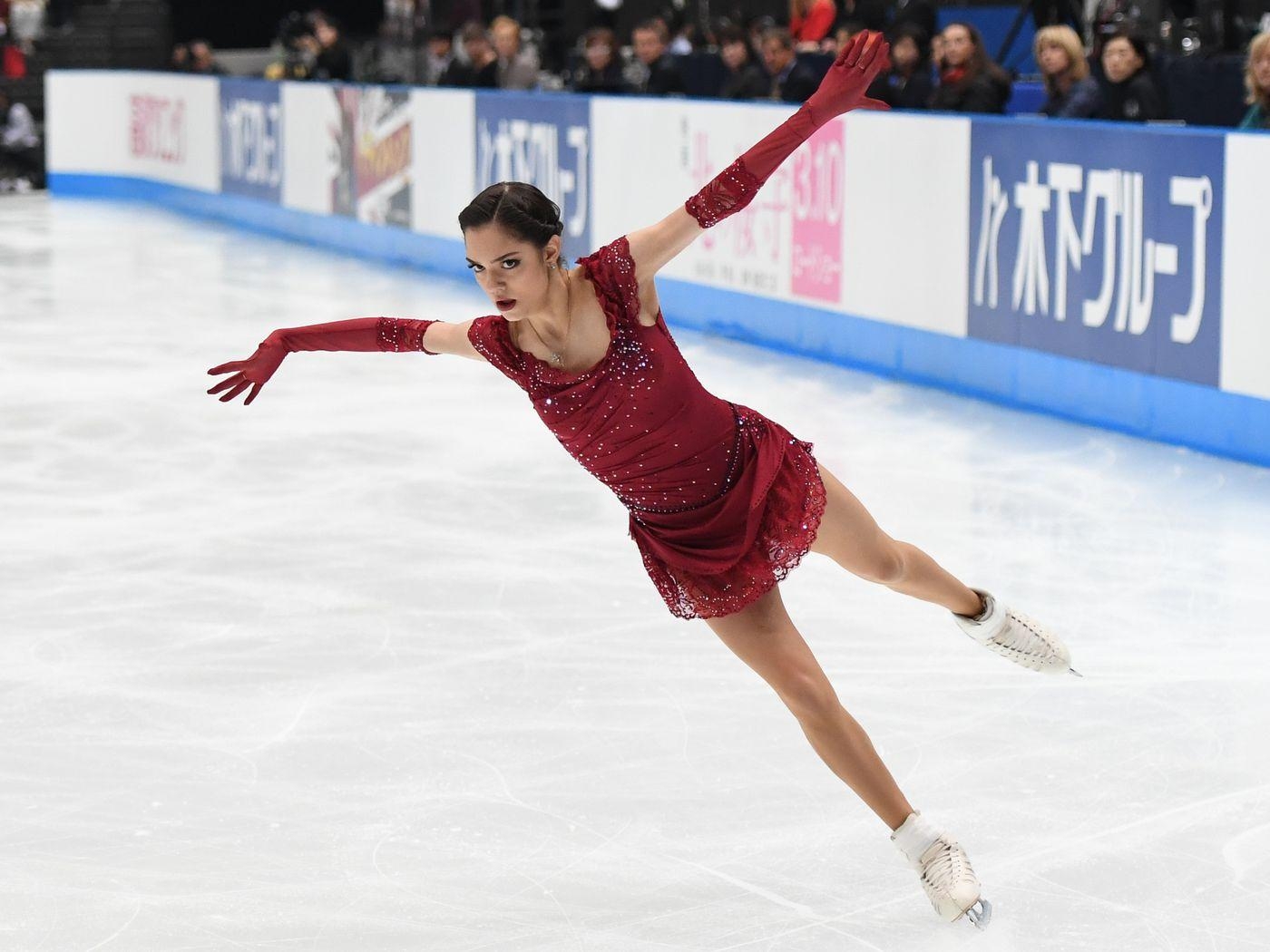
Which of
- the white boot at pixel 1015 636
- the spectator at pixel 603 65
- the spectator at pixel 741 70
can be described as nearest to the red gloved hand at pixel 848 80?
the white boot at pixel 1015 636

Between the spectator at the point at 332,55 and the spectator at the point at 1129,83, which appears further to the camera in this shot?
the spectator at the point at 332,55

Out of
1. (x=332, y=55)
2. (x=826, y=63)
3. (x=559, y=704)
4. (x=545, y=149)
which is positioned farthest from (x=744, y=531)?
(x=332, y=55)

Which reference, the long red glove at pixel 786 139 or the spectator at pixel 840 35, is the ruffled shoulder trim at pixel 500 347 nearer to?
the long red glove at pixel 786 139

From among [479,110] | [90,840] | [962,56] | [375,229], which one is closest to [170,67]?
[375,229]

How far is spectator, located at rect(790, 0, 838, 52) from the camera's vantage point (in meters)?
11.2

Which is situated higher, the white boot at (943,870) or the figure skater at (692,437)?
the figure skater at (692,437)

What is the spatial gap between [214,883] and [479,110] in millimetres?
8721

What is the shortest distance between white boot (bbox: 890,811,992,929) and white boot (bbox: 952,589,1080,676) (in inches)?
26.8

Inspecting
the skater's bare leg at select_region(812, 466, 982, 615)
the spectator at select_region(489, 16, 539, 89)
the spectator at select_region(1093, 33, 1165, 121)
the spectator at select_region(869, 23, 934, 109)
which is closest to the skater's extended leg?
the skater's bare leg at select_region(812, 466, 982, 615)

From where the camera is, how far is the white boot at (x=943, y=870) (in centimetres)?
279

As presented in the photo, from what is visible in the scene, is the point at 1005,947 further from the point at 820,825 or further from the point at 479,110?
the point at 479,110

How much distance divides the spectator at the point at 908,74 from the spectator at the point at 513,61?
3.21 m

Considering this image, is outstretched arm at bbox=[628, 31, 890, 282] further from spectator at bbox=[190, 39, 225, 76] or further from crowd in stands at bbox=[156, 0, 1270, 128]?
spectator at bbox=[190, 39, 225, 76]

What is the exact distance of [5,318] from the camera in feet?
32.9
